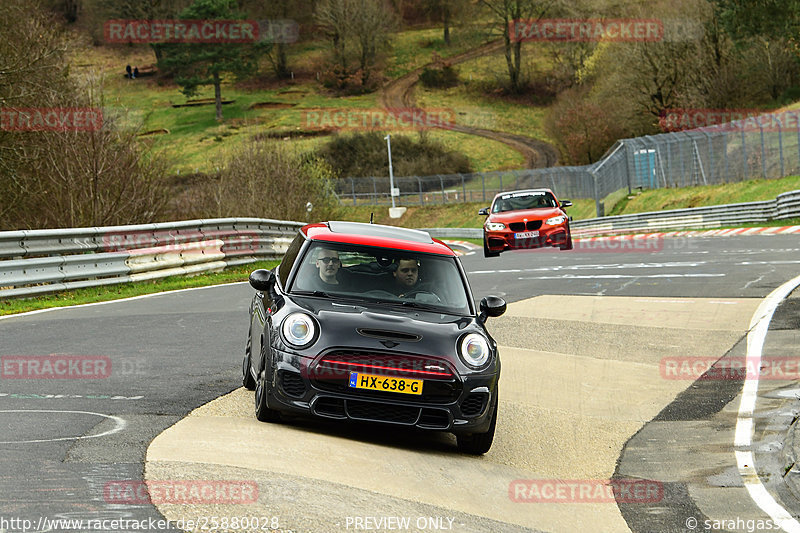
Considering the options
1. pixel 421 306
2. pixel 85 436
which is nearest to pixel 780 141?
pixel 421 306

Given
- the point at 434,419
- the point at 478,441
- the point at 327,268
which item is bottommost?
the point at 478,441

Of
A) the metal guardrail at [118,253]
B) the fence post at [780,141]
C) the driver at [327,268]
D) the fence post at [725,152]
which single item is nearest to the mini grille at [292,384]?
the driver at [327,268]

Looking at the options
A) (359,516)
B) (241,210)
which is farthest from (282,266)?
(241,210)

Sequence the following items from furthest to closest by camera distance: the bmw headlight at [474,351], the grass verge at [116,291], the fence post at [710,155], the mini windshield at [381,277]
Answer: the fence post at [710,155] → the grass verge at [116,291] → the mini windshield at [381,277] → the bmw headlight at [474,351]

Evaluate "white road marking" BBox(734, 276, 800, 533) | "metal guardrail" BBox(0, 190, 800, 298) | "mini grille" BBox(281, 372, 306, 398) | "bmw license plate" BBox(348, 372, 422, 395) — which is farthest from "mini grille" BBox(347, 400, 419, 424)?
"metal guardrail" BBox(0, 190, 800, 298)

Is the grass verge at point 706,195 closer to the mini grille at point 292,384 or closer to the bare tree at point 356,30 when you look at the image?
the mini grille at point 292,384

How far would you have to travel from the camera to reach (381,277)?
8641 mm

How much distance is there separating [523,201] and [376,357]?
20.0 meters

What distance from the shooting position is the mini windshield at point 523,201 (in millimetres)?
27031

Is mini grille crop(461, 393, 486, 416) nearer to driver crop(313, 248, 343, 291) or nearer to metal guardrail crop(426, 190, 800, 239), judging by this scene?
driver crop(313, 248, 343, 291)

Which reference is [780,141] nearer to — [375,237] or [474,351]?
[375,237]

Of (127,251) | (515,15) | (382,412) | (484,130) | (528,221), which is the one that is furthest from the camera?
(515,15)

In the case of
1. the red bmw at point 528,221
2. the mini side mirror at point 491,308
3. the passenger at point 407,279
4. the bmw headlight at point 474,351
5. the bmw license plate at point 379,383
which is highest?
the passenger at point 407,279

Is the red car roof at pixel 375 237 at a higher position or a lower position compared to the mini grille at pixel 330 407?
higher
